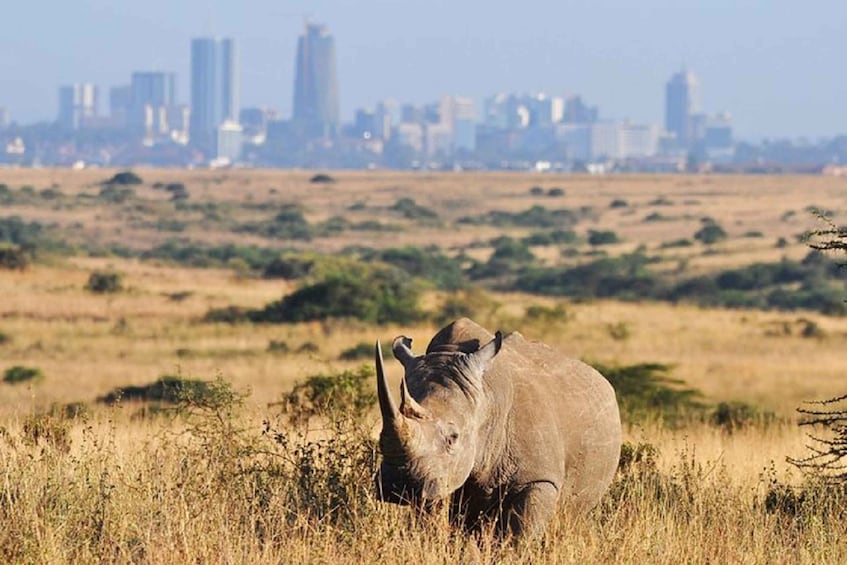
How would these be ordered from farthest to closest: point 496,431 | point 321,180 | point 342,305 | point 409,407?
point 321,180 < point 342,305 < point 496,431 < point 409,407

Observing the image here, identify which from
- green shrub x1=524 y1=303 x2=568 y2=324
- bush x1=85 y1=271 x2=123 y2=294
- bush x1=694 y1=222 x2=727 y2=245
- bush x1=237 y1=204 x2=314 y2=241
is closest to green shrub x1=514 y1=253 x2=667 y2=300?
bush x1=694 y1=222 x2=727 y2=245

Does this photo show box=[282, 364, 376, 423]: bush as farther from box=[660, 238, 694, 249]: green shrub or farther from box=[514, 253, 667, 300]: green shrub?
box=[660, 238, 694, 249]: green shrub

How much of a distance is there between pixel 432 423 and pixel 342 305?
97.9 feet

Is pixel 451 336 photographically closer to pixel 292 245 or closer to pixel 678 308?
pixel 678 308

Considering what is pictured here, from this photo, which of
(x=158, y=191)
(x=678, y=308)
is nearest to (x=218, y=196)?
(x=158, y=191)

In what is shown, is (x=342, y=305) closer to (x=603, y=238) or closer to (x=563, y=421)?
(x=563, y=421)

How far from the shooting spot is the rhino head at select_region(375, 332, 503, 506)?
7582mm

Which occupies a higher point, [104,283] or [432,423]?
[432,423]

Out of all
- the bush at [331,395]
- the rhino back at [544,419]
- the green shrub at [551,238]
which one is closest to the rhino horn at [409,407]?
the rhino back at [544,419]

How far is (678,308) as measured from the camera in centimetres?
4391

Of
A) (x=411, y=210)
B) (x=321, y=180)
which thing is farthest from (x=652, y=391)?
(x=321, y=180)

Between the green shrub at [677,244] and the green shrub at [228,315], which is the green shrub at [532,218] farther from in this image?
the green shrub at [228,315]

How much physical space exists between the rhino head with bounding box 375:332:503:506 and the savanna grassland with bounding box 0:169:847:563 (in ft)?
1.46

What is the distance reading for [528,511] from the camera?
344 inches
